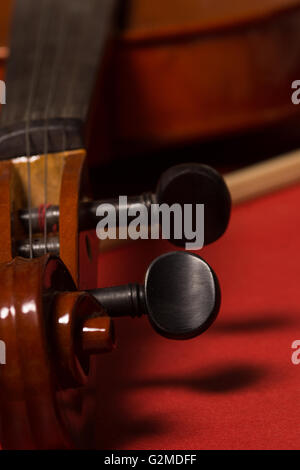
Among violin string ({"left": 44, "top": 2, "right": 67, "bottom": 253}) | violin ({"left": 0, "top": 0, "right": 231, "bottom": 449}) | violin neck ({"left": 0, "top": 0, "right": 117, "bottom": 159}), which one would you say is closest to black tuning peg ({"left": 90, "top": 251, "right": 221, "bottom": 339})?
violin ({"left": 0, "top": 0, "right": 231, "bottom": 449})

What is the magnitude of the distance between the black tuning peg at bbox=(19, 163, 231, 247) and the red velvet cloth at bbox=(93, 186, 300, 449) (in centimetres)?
16

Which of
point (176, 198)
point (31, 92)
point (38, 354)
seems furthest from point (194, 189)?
point (31, 92)

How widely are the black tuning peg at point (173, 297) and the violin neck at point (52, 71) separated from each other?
0.30m

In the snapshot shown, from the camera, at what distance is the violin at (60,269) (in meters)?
0.50

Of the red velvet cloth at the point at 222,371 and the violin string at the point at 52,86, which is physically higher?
the violin string at the point at 52,86

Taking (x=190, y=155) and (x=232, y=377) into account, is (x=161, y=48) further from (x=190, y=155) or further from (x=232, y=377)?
(x=232, y=377)

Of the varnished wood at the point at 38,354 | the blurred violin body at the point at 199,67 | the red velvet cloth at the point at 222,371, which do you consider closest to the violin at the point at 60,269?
the varnished wood at the point at 38,354

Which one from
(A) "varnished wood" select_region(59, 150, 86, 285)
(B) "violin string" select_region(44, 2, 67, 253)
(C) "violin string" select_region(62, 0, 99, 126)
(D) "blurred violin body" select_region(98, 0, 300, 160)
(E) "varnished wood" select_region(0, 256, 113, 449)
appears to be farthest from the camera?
(D) "blurred violin body" select_region(98, 0, 300, 160)

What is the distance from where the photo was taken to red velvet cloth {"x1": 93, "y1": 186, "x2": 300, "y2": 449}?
2.19 feet

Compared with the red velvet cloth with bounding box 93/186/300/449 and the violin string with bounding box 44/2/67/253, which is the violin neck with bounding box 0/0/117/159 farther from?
the red velvet cloth with bounding box 93/186/300/449

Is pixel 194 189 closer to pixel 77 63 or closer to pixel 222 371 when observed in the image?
pixel 222 371

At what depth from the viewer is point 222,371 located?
77 centimetres

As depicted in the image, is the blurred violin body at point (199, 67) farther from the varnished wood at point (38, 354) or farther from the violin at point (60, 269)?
the varnished wood at point (38, 354)

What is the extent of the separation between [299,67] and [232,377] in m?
0.91
